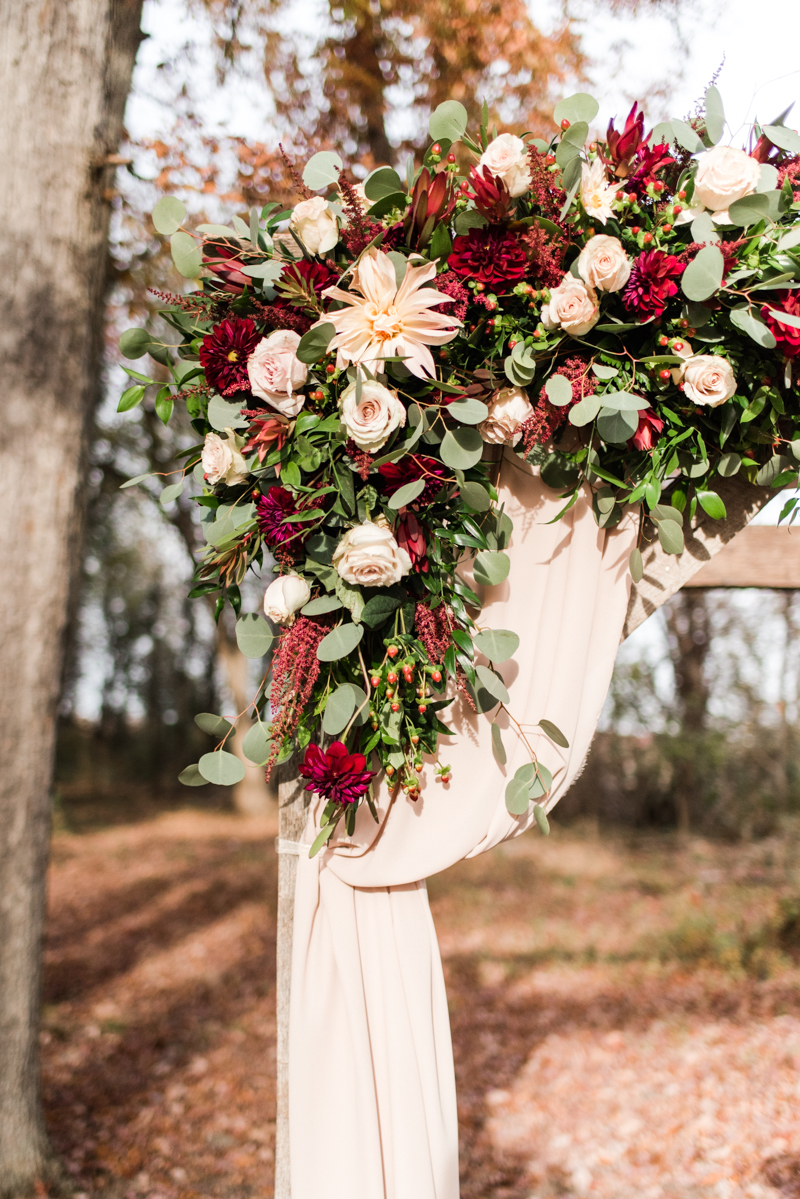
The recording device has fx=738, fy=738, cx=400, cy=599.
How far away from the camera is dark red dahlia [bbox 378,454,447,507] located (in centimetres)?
131

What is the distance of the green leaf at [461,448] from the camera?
4.32 ft

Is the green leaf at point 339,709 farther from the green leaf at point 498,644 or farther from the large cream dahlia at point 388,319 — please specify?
the large cream dahlia at point 388,319

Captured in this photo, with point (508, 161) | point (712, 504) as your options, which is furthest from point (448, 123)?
point (712, 504)

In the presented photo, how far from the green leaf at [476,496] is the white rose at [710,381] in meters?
0.40

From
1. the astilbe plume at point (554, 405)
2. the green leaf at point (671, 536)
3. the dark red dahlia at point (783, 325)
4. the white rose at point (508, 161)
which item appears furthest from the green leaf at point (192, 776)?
the dark red dahlia at point (783, 325)

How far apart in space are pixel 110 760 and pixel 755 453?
1191 centimetres

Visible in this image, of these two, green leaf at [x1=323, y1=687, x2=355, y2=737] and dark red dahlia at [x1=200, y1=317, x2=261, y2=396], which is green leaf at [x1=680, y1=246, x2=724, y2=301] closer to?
dark red dahlia at [x1=200, y1=317, x2=261, y2=396]

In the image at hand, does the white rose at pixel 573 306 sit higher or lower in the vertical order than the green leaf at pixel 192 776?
higher

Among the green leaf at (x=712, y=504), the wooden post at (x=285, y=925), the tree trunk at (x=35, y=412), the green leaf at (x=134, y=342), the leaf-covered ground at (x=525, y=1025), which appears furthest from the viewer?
the leaf-covered ground at (x=525, y=1025)

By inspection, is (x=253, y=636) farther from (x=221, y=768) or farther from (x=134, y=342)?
(x=134, y=342)

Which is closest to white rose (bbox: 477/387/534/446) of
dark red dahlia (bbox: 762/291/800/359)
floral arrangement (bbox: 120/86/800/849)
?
floral arrangement (bbox: 120/86/800/849)

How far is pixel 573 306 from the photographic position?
4.18 feet

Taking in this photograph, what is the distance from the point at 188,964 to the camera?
4879 millimetres

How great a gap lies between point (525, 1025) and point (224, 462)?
12.4 ft
